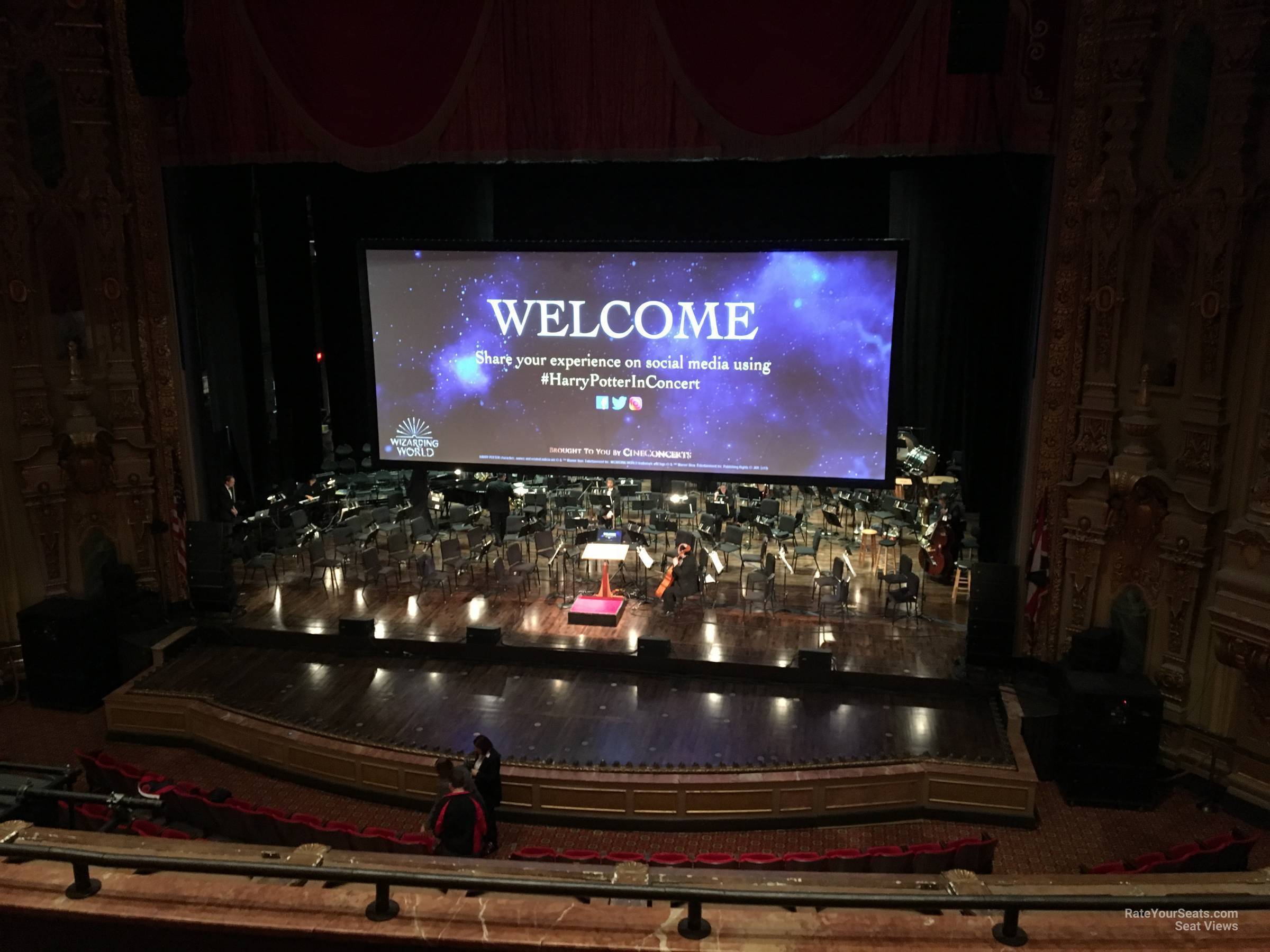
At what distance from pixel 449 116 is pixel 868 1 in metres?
4.39

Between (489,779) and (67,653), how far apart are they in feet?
18.1

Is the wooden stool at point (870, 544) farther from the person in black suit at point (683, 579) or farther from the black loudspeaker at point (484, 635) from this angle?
the black loudspeaker at point (484, 635)

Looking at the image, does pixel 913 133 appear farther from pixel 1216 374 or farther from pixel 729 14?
pixel 1216 374

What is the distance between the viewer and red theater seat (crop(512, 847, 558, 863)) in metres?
6.09

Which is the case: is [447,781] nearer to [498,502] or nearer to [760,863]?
[760,863]

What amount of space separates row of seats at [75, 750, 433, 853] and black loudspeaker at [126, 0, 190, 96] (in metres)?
6.90

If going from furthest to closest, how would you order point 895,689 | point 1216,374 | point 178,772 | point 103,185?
1. point 103,185
2. point 895,689
3. point 178,772
4. point 1216,374

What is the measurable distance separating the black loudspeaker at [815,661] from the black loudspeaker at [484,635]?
131 inches

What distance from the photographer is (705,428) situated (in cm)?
1117

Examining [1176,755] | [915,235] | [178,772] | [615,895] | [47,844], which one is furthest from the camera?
[915,235]

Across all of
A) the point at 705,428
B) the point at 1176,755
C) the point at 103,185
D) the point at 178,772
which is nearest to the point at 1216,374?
the point at 1176,755

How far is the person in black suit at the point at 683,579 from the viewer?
37.2 feet

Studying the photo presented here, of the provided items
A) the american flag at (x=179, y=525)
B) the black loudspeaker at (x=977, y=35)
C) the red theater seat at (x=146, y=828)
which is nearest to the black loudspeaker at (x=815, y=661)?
the black loudspeaker at (x=977, y=35)

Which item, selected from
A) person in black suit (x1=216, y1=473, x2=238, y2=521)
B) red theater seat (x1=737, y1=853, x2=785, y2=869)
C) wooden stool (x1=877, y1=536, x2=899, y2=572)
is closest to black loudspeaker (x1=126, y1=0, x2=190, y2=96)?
person in black suit (x1=216, y1=473, x2=238, y2=521)
